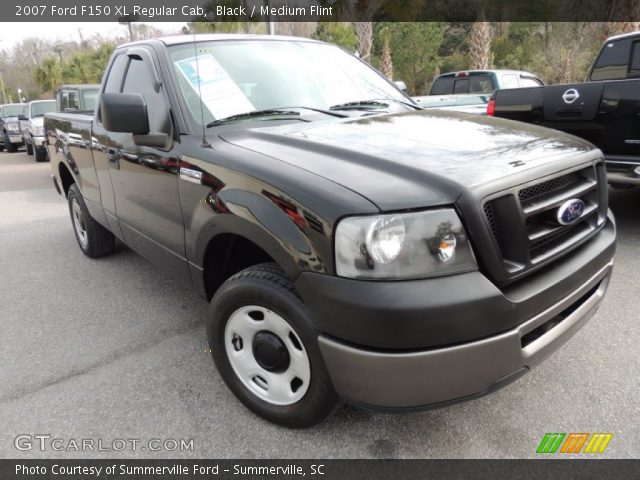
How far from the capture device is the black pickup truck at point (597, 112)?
4121 millimetres

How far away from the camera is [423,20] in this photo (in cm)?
3356

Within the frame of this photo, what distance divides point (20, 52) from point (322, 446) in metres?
70.0

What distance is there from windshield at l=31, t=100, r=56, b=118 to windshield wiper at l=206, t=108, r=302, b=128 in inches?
563

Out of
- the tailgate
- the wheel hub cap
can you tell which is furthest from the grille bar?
the tailgate

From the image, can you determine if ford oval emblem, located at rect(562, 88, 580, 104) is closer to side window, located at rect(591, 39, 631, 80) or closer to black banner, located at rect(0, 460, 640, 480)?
side window, located at rect(591, 39, 631, 80)

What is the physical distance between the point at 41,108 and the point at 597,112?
51.0 ft

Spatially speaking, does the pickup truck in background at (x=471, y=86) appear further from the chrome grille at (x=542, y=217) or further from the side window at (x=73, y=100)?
the side window at (x=73, y=100)

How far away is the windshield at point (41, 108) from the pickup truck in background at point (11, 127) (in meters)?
3.11

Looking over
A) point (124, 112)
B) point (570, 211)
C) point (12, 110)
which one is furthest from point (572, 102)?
point (12, 110)

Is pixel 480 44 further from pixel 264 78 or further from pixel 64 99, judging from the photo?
pixel 264 78

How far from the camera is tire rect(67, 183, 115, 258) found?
463 centimetres

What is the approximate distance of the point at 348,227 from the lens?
1.75m

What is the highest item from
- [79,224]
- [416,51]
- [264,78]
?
[416,51]

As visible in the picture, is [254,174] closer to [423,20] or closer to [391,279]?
[391,279]
